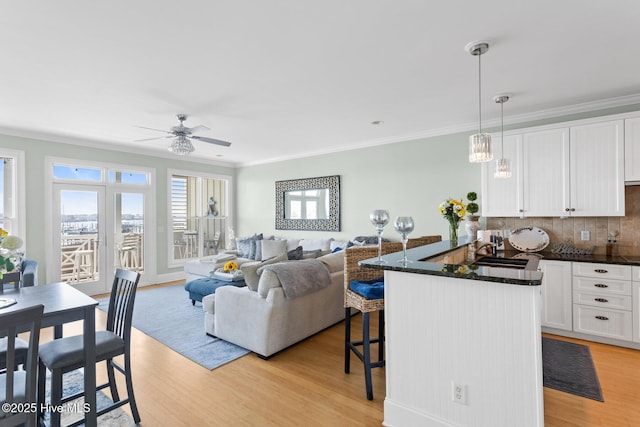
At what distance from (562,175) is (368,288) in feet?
9.73

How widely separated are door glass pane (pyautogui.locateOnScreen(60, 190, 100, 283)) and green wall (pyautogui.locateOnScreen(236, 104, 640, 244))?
135 inches

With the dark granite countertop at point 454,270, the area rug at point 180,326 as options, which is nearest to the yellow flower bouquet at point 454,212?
the dark granite countertop at point 454,270

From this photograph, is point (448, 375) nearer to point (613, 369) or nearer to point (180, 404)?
point (180, 404)

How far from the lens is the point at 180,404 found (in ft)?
7.72

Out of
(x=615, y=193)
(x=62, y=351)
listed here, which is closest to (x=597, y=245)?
(x=615, y=193)

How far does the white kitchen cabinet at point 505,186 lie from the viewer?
3934 millimetres

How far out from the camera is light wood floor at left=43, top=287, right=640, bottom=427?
2.17m

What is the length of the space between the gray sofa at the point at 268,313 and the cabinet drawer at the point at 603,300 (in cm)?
271

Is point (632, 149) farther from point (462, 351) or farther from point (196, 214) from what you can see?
point (196, 214)

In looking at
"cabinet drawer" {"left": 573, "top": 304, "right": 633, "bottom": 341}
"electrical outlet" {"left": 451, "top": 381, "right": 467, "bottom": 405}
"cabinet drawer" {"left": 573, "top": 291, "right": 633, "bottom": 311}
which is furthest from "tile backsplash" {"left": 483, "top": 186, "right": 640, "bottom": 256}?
"electrical outlet" {"left": 451, "top": 381, "right": 467, "bottom": 405}

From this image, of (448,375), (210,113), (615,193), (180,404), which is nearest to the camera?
(448,375)

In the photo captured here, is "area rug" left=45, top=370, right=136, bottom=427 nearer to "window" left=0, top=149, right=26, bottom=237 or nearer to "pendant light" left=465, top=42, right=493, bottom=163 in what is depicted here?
"pendant light" left=465, top=42, right=493, bottom=163

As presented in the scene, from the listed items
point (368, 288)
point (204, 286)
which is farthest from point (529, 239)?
point (204, 286)

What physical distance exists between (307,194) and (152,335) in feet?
12.4
